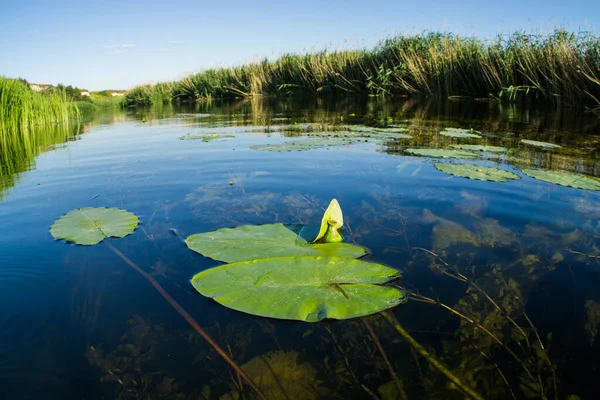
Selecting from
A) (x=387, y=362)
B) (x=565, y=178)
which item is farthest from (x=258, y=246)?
(x=565, y=178)

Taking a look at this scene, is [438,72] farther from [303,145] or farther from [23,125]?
[23,125]

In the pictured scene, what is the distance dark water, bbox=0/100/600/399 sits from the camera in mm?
928

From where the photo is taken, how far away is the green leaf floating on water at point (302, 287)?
42.0 inches

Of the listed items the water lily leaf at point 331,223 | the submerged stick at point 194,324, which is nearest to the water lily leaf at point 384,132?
the water lily leaf at point 331,223

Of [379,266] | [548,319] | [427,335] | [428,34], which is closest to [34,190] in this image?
[379,266]

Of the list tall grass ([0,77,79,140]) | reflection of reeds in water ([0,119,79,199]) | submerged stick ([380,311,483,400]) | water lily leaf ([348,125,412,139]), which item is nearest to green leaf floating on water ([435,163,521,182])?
submerged stick ([380,311,483,400])

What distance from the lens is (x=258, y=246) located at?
4.97ft

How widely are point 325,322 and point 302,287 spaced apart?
0.44 ft

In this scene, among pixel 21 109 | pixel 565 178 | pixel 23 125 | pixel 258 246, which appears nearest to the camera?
pixel 258 246

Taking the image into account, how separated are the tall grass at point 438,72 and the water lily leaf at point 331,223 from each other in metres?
7.35

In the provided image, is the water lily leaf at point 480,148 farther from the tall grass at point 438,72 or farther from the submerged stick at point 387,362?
the tall grass at point 438,72

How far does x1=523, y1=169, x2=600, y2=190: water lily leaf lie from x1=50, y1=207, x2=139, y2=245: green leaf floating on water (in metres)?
2.65

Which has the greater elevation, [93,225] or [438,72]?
[438,72]

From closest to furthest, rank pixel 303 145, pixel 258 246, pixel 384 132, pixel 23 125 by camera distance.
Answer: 1. pixel 258 246
2. pixel 303 145
3. pixel 384 132
4. pixel 23 125
